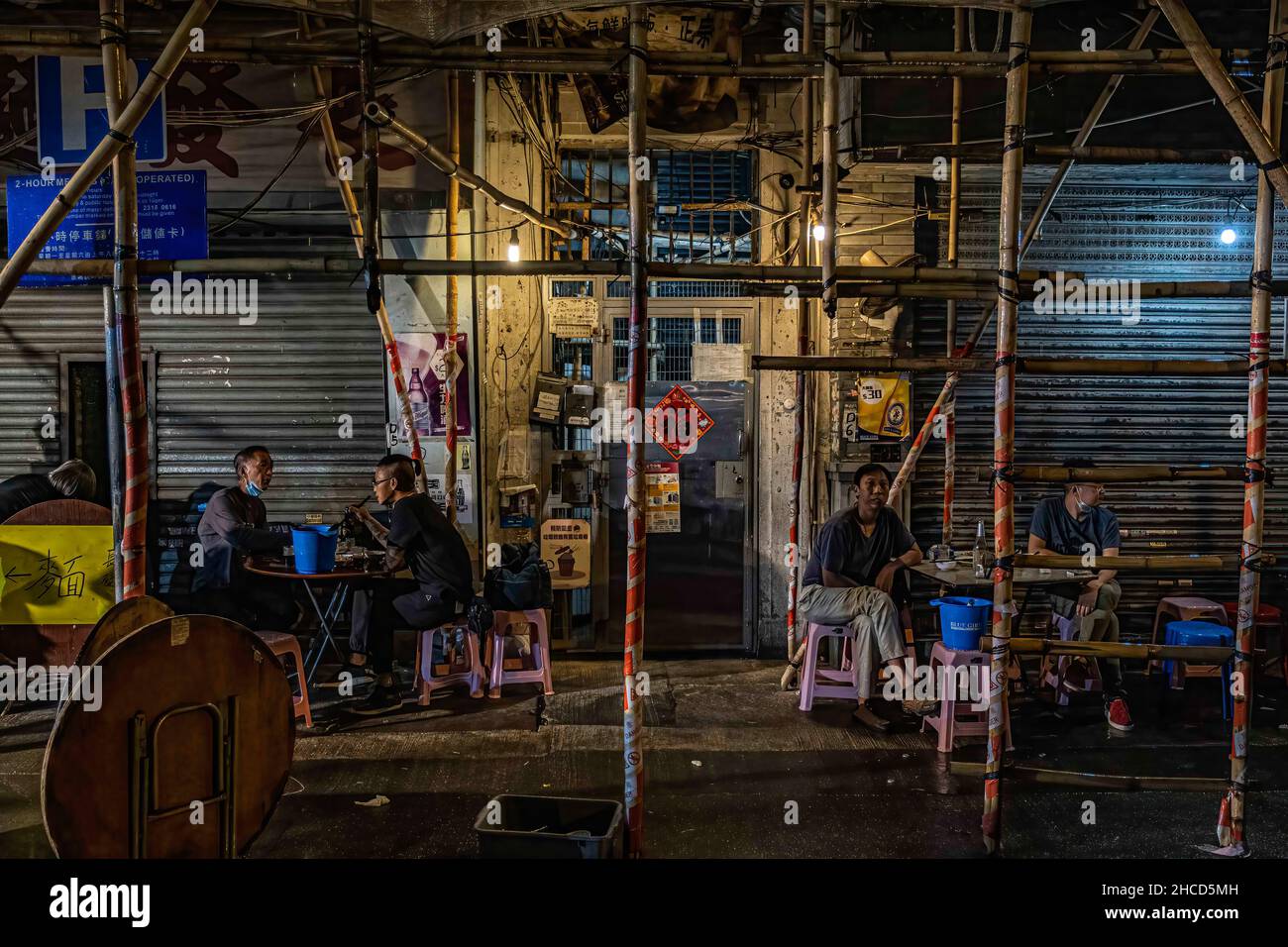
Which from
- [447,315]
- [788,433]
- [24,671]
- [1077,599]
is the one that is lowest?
[24,671]

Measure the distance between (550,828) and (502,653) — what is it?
10.5 feet

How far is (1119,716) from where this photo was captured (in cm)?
670

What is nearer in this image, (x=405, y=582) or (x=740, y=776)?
(x=740, y=776)

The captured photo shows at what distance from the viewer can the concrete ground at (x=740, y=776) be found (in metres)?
4.90

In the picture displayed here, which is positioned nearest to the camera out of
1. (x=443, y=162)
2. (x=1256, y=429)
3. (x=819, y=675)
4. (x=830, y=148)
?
(x=1256, y=429)

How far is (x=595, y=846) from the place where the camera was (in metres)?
3.77

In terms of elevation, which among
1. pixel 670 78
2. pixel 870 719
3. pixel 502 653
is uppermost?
Answer: pixel 670 78

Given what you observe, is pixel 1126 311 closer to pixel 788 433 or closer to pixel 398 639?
pixel 788 433

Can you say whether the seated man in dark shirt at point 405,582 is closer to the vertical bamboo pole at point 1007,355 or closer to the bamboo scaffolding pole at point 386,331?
the bamboo scaffolding pole at point 386,331

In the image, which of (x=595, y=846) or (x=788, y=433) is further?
(x=788, y=433)

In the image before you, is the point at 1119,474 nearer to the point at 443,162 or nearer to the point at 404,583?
the point at 443,162

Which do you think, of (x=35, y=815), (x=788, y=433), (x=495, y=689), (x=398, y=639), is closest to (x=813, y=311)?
(x=788, y=433)

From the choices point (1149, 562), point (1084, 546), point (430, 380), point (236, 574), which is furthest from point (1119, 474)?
point (236, 574)

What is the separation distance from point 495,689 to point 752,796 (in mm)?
2600
